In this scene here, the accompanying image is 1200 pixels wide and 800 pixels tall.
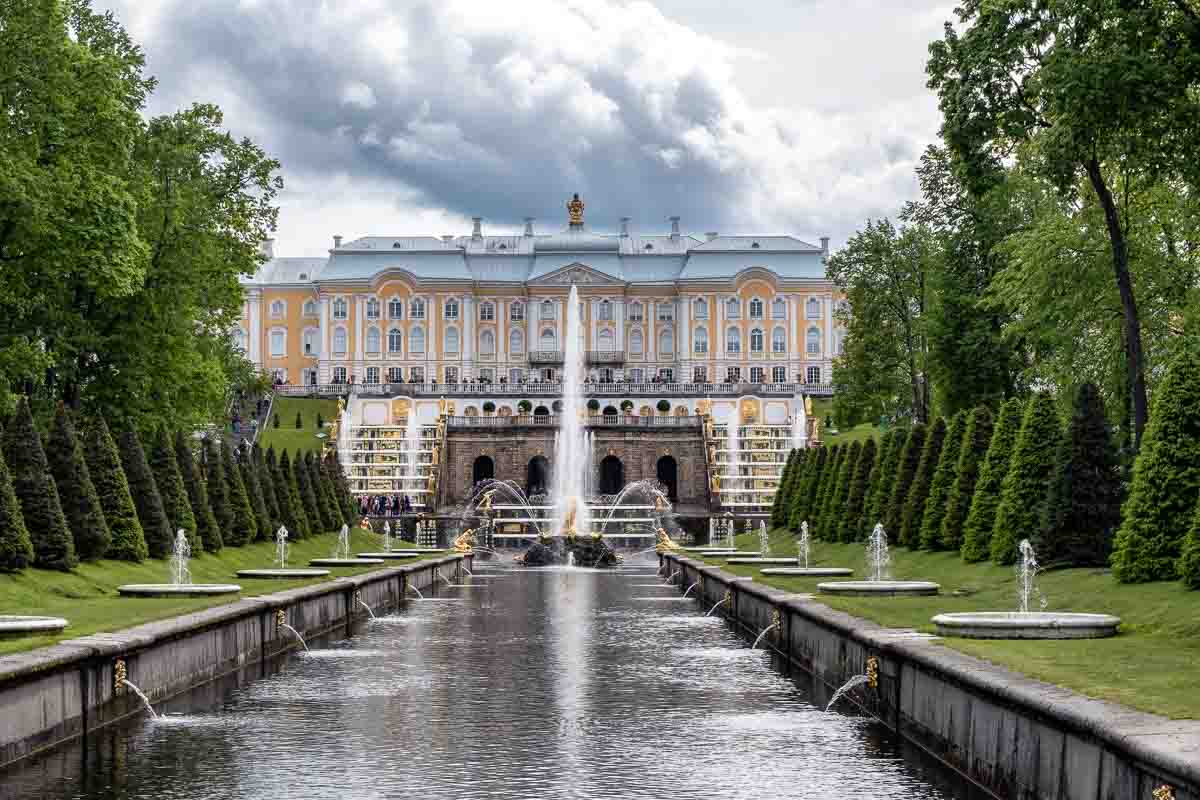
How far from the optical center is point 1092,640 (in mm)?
12227

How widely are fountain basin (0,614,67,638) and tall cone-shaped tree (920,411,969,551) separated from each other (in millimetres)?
16853

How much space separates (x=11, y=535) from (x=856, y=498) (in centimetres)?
2007

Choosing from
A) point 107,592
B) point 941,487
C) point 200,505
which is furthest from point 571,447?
point 107,592

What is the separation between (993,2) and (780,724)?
13.1 m

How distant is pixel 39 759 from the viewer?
10.4 meters

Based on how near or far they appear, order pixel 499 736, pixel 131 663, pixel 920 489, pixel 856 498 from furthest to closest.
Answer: pixel 856 498 → pixel 920 489 → pixel 131 663 → pixel 499 736

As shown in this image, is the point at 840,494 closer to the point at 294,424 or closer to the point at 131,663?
the point at 131,663

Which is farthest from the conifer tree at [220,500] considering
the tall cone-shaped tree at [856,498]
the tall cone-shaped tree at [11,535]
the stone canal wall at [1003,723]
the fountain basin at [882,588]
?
the stone canal wall at [1003,723]

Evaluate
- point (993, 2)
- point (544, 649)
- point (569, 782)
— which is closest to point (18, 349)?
point (544, 649)

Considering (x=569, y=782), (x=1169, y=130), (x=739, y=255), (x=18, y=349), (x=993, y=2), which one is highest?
(x=739, y=255)

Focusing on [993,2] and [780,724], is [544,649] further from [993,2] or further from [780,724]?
[993,2]

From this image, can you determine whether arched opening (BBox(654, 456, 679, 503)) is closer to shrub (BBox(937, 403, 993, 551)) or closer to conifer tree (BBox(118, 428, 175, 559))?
shrub (BBox(937, 403, 993, 551))

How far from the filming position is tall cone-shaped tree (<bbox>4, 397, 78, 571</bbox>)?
68.4 feet

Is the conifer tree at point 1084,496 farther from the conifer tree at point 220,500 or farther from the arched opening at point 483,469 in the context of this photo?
the arched opening at point 483,469
